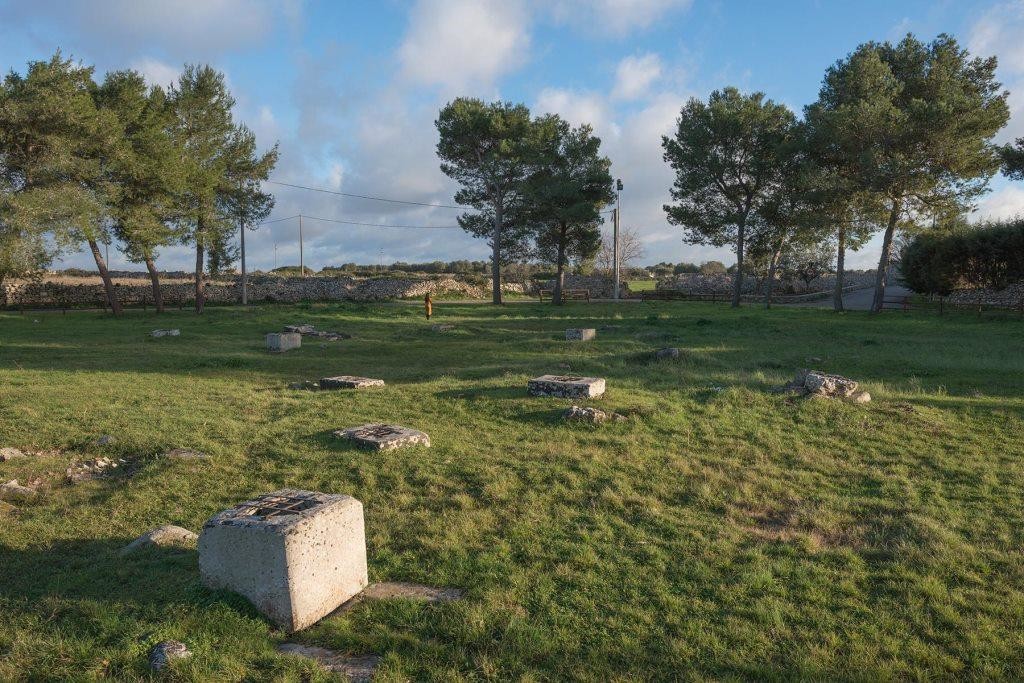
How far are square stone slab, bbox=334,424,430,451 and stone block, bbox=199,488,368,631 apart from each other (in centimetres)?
324

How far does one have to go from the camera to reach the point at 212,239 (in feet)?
107

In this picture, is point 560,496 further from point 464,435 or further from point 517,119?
point 517,119

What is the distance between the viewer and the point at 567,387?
10539 mm

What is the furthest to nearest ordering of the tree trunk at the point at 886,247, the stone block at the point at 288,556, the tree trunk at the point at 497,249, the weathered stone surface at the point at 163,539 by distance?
1. the tree trunk at the point at 497,249
2. the tree trunk at the point at 886,247
3. the weathered stone surface at the point at 163,539
4. the stone block at the point at 288,556

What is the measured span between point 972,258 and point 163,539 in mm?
37881

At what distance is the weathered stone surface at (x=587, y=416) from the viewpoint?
9242mm

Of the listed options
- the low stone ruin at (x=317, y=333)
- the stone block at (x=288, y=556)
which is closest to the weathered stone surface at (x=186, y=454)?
the stone block at (x=288, y=556)

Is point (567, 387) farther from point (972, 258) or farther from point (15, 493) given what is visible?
point (972, 258)

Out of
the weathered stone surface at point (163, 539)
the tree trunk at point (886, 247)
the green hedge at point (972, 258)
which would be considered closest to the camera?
the weathered stone surface at point (163, 539)

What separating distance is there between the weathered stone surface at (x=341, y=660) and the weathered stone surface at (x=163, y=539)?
2016 mm

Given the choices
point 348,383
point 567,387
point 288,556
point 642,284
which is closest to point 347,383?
point 348,383

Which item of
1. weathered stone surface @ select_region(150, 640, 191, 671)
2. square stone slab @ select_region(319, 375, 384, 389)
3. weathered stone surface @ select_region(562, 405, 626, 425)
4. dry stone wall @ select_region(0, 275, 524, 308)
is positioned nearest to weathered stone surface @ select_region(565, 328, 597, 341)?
square stone slab @ select_region(319, 375, 384, 389)

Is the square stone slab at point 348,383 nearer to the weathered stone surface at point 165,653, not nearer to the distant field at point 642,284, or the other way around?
the weathered stone surface at point 165,653

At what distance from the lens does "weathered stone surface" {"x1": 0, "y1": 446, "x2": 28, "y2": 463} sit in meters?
7.73
